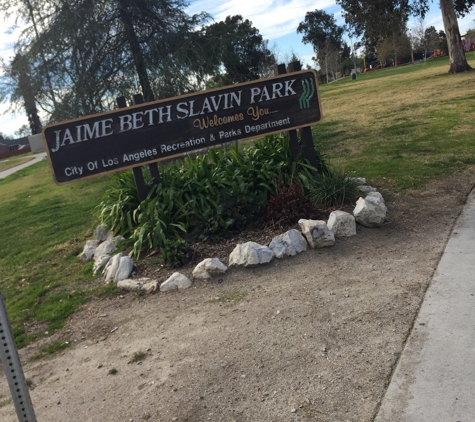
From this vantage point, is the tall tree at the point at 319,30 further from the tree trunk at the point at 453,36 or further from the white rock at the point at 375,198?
the white rock at the point at 375,198

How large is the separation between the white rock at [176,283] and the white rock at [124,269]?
2.09 feet

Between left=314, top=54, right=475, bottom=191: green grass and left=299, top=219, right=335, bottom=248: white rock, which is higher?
left=314, top=54, right=475, bottom=191: green grass

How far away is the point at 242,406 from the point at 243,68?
10.2m

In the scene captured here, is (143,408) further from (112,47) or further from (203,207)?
(112,47)

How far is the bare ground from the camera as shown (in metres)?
3.17

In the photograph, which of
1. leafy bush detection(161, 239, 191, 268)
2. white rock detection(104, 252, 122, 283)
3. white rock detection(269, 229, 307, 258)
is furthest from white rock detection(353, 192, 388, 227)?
white rock detection(104, 252, 122, 283)

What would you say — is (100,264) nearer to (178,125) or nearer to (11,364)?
(178,125)

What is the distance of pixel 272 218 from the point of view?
6121mm

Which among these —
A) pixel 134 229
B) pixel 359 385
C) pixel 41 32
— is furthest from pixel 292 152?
pixel 41 32

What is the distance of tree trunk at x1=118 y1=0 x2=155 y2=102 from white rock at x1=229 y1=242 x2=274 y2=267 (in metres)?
7.53

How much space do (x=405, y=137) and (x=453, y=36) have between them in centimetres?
1656

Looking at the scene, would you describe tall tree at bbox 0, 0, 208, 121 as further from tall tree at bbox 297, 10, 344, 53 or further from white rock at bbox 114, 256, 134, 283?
tall tree at bbox 297, 10, 344, 53

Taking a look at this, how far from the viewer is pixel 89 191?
489 inches

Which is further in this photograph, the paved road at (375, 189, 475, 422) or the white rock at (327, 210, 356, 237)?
the white rock at (327, 210, 356, 237)
